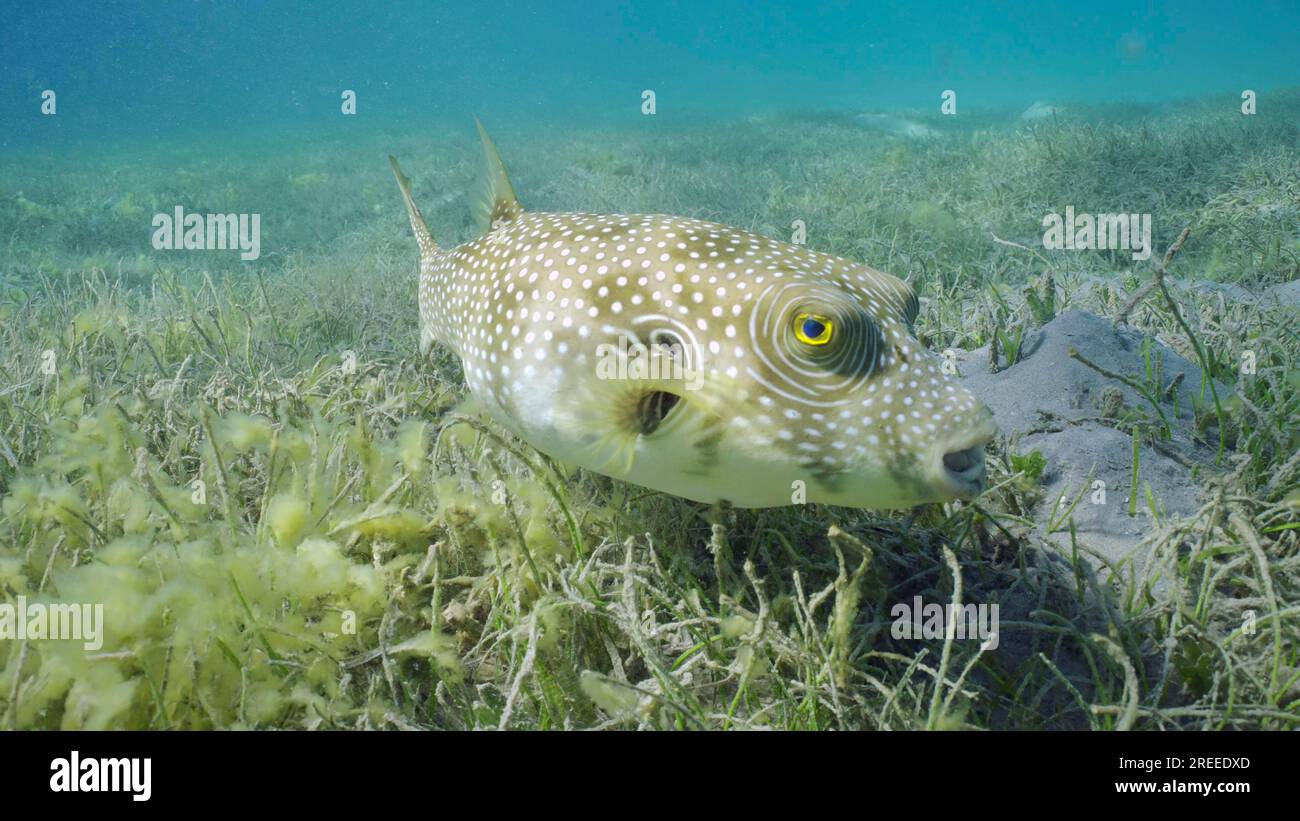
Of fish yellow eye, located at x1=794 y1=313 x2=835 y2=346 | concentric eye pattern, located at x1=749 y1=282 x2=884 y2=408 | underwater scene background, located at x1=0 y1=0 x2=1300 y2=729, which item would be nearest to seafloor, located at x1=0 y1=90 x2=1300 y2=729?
underwater scene background, located at x1=0 y1=0 x2=1300 y2=729

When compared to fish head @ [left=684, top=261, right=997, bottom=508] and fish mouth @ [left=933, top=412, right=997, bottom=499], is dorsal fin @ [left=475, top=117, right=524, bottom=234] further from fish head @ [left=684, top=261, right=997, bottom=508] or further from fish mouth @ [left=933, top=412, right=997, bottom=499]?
fish mouth @ [left=933, top=412, right=997, bottom=499]

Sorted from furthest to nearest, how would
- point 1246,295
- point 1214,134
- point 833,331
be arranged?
point 1214,134 → point 1246,295 → point 833,331

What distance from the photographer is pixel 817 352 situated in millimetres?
2109

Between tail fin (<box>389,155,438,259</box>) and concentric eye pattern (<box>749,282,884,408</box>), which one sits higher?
tail fin (<box>389,155,438,259</box>)

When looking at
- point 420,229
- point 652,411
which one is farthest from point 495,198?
point 652,411

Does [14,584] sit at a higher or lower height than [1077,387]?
lower

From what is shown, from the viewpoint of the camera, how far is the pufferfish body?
2092mm

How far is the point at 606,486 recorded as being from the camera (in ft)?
9.62

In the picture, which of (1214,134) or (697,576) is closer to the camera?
(697,576)

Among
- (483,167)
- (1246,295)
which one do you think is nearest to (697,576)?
(483,167)

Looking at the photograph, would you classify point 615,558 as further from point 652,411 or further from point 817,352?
point 817,352
